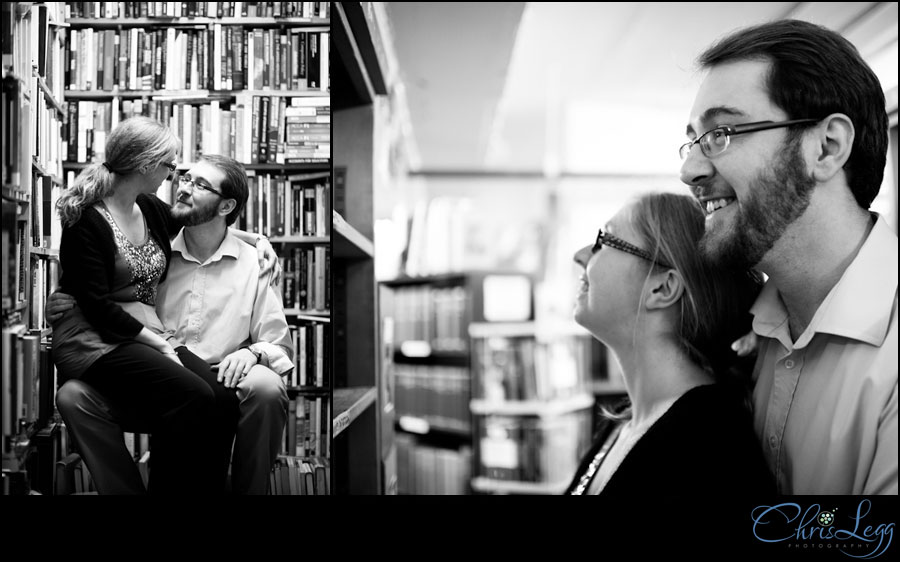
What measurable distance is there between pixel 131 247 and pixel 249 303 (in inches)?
6.1

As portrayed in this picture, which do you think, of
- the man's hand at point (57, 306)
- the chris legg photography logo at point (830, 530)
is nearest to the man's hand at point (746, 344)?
the chris legg photography logo at point (830, 530)

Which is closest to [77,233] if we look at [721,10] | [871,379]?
[871,379]

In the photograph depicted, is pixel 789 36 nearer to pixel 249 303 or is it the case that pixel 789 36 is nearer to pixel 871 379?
pixel 871 379

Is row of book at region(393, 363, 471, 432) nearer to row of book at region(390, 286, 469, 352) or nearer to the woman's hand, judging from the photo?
row of book at region(390, 286, 469, 352)

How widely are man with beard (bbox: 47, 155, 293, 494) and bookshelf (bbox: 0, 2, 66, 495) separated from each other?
0.17 ft

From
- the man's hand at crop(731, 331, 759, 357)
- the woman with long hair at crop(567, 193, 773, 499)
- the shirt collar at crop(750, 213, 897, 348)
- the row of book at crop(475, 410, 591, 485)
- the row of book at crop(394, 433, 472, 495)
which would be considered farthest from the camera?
the row of book at crop(394, 433, 472, 495)

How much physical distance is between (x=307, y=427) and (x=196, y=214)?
0.31 metres

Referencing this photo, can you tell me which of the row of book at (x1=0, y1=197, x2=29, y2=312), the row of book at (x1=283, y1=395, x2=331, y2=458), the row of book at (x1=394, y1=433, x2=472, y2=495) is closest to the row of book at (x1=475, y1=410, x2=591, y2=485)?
the row of book at (x1=394, y1=433, x2=472, y2=495)

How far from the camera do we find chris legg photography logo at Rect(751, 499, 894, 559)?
759mm

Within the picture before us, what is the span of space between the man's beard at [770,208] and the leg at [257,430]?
0.69 metres

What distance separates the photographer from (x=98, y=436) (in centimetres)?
74

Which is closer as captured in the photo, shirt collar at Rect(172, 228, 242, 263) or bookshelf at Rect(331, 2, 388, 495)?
shirt collar at Rect(172, 228, 242, 263)

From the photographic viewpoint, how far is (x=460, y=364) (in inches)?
142

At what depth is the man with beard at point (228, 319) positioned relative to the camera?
2.46 feet
